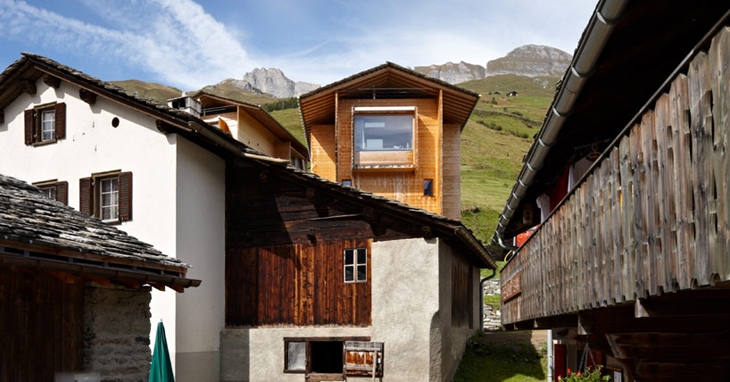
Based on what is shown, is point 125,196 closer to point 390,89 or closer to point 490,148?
point 390,89

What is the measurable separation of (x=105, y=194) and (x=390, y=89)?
947cm

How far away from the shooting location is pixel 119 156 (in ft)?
60.6

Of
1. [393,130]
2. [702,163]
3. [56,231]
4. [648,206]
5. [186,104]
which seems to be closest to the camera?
[702,163]

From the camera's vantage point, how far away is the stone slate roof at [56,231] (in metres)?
8.67

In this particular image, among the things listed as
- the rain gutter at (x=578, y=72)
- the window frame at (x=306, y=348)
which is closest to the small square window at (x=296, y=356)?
the window frame at (x=306, y=348)

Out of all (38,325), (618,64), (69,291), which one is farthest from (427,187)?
(618,64)

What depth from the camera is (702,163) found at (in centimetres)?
355

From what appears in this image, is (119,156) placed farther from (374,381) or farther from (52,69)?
(374,381)

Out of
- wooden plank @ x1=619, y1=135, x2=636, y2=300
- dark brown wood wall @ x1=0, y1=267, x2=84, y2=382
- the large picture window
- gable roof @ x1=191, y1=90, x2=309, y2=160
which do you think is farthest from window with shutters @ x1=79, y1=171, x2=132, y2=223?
wooden plank @ x1=619, y1=135, x2=636, y2=300

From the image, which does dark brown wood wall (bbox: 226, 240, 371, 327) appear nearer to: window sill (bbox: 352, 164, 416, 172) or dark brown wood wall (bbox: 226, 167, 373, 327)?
dark brown wood wall (bbox: 226, 167, 373, 327)

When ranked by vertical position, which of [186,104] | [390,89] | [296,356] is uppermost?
[390,89]

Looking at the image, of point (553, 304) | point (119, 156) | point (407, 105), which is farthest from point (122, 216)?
point (553, 304)

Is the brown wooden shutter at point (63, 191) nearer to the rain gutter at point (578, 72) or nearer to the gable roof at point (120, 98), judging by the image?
the gable roof at point (120, 98)

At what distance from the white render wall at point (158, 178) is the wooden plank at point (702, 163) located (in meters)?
14.6
